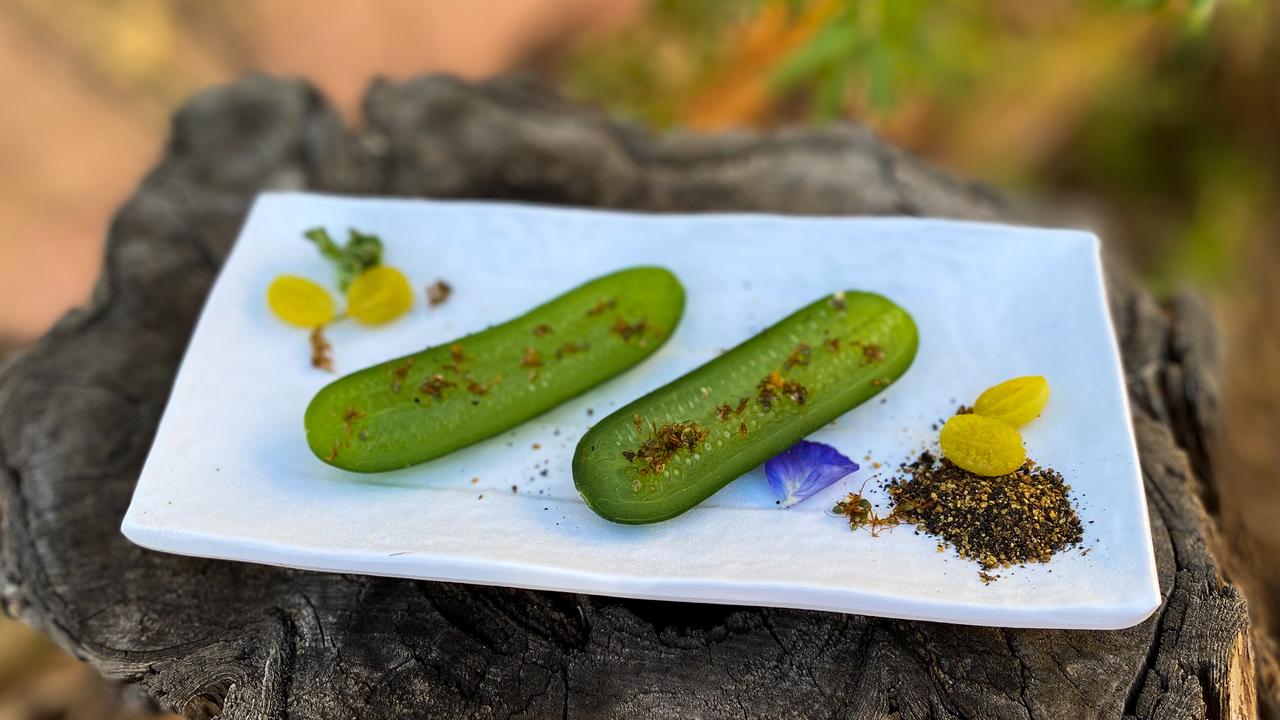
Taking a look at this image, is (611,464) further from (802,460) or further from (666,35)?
(666,35)

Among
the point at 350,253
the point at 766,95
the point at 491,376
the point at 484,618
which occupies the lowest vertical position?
the point at 484,618

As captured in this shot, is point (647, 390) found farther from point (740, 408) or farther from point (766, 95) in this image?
point (766, 95)

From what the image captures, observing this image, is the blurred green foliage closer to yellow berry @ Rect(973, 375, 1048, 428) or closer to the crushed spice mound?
yellow berry @ Rect(973, 375, 1048, 428)

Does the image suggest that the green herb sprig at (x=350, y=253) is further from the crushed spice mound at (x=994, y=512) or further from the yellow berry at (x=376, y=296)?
the crushed spice mound at (x=994, y=512)

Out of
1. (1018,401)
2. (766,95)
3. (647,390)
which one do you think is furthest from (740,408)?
(766,95)

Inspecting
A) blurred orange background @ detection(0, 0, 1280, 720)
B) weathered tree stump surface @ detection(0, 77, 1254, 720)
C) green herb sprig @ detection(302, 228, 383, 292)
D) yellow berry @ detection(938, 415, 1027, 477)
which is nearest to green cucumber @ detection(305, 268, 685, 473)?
weathered tree stump surface @ detection(0, 77, 1254, 720)

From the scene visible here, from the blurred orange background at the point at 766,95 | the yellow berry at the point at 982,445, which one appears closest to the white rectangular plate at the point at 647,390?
the yellow berry at the point at 982,445

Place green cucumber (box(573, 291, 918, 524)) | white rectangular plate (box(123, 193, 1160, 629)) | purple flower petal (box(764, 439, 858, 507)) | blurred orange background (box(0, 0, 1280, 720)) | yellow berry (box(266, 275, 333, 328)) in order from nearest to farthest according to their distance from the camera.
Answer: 1. white rectangular plate (box(123, 193, 1160, 629))
2. green cucumber (box(573, 291, 918, 524))
3. purple flower petal (box(764, 439, 858, 507))
4. yellow berry (box(266, 275, 333, 328))
5. blurred orange background (box(0, 0, 1280, 720))
